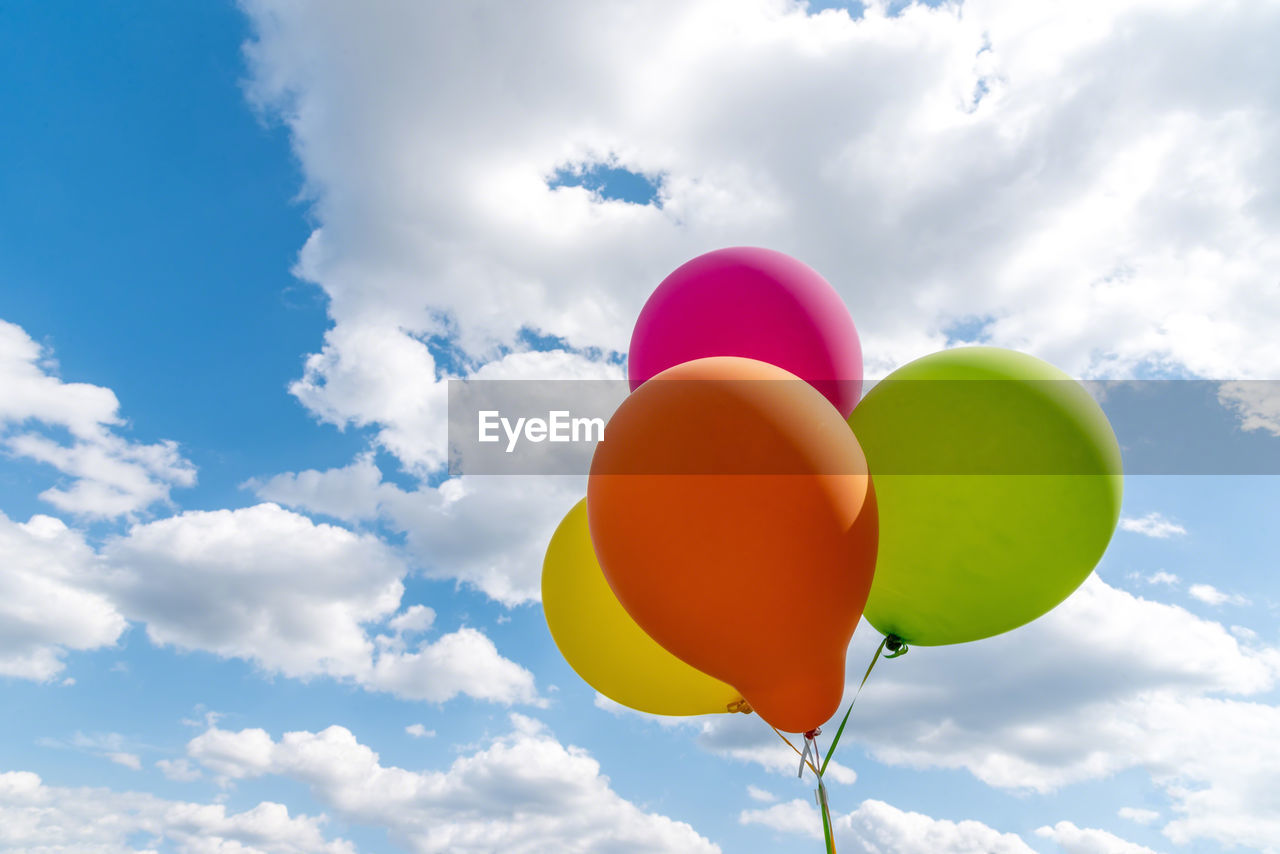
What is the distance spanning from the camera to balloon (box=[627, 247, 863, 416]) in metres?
4.97

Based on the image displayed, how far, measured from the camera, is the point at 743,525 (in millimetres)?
3662

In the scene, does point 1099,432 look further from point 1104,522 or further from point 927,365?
point 927,365

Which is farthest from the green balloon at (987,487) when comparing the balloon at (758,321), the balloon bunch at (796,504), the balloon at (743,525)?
the balloon at (743,525)

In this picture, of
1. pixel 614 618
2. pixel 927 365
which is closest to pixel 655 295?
pixel 927 365

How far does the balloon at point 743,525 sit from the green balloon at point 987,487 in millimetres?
706

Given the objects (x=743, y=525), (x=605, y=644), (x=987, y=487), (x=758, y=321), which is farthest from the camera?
(x=605, y=644)

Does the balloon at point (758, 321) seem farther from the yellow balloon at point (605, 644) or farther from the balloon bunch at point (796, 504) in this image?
the yellow balloon at point (605, 644)

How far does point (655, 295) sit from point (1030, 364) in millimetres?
2422

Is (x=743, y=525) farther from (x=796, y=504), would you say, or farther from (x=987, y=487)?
(x=987, y=487)

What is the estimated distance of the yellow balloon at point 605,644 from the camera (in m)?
5.32

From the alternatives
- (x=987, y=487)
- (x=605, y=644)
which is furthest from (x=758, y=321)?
(x=605, y=644)

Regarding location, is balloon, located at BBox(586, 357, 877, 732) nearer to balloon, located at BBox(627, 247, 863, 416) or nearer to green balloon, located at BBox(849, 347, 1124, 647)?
green balloon, located at BBox(849, 347, 1124, 647)

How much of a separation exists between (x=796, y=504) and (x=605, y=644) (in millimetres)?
2256

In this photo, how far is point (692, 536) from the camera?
3.71m
